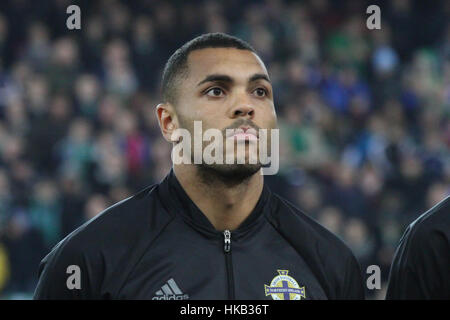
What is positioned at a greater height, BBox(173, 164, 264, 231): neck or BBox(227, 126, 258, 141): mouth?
BBox(227, 126, 258, 141): mouth

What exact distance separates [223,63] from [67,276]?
0.96m

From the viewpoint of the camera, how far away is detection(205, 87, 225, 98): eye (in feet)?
10.6

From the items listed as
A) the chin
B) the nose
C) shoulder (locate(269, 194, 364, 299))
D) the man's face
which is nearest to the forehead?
the man's face

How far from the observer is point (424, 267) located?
10.7ft

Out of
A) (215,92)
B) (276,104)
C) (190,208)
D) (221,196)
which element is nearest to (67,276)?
(190,208)

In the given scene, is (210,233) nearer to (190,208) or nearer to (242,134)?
(190,208)

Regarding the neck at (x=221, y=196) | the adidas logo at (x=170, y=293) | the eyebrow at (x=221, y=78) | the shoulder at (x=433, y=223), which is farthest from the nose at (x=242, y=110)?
the shoulder at (x=433, y=223)

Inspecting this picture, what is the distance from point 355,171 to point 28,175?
11.0 ft

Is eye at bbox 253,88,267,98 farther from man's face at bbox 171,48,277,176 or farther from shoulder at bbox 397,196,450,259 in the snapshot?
shoulder at bbox 397,196,450,259

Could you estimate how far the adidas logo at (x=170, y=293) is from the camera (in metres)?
3.02

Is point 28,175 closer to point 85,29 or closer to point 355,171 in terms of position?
point 85,29

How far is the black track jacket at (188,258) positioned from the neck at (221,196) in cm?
3

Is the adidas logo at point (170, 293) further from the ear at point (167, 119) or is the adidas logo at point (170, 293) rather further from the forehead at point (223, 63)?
the forehead at point (223, 63)

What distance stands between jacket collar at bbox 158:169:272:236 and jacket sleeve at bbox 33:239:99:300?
405 mm
